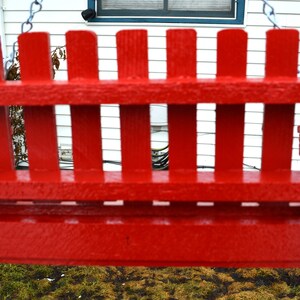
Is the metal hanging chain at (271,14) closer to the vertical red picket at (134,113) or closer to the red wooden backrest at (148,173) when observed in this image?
the red wooden backrest at (148,173)

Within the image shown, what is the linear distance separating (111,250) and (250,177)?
0.54 meters

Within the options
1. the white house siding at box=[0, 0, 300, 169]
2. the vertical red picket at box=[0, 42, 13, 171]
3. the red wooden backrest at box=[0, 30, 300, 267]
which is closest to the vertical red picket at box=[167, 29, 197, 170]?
the red wooden backrest at box=[0, 30, 300, 267]

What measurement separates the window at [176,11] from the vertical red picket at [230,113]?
13.7 feet

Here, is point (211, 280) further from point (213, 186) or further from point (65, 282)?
point (213, 186)

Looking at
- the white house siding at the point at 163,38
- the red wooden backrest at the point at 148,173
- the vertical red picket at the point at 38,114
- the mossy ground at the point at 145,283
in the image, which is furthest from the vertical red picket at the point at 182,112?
the white house siding at the point at 163,38

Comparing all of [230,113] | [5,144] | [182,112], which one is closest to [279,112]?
[230,113]

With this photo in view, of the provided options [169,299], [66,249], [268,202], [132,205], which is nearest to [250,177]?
[268,202]

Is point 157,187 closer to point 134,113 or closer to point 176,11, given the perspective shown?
point 134,113

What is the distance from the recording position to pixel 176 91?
1.53 m

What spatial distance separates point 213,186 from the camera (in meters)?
1.62

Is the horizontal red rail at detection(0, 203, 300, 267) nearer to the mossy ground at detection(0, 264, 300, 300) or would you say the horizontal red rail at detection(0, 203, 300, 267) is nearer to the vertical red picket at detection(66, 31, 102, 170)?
the vertical red picket at detection(66, 31, 102, 170)

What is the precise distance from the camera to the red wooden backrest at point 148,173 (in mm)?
1558

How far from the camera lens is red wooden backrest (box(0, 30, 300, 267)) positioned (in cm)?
156

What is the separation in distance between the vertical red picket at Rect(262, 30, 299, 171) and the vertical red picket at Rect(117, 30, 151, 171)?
396 millimetres
